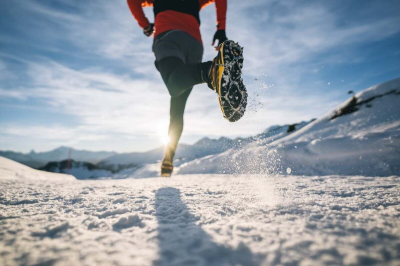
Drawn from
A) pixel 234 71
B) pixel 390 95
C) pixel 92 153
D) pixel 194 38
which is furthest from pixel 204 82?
pixel 92 153

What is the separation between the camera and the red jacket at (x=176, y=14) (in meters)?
1.80

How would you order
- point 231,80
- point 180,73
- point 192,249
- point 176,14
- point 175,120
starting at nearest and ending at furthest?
point 192,249
point 231,80
point 180,73
point 176,14
point 175,120

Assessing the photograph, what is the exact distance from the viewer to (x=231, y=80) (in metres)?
1.30

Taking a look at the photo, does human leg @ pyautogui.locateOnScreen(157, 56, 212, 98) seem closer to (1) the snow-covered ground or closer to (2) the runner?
(2) the runner

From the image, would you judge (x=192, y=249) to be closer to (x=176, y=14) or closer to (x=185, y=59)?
(x=185, y=59)

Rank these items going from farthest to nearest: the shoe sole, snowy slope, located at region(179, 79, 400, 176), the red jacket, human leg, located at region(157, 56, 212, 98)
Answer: snowy slope, located at region(179, 79, 400, 176), the red jacket, human leg, located at region(157, 56, 212, 98), the shoe sole

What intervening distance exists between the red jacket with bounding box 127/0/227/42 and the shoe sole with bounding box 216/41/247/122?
2.36 ft

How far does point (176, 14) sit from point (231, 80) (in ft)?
3.29

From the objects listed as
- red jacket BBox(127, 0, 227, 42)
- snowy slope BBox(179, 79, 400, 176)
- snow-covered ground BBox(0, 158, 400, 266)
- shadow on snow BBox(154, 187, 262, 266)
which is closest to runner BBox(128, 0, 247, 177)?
red jacket BBox(127, 0, 227, 42)

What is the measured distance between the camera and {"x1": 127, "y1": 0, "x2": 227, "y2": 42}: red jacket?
1.80 metres

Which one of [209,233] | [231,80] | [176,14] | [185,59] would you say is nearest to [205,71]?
[231,80]

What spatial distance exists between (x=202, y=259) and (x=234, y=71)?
1127 mm

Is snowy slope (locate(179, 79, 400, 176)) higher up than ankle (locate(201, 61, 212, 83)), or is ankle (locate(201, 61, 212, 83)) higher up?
ankle (locate(201, 61, 212, 83))

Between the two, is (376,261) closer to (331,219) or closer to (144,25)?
(331,219)
